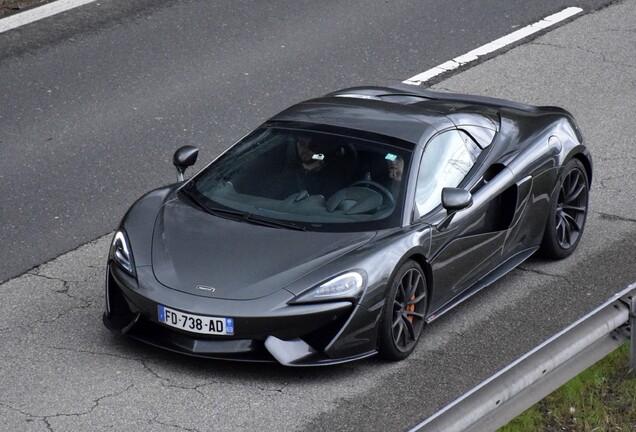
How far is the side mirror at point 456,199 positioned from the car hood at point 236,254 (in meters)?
0.52

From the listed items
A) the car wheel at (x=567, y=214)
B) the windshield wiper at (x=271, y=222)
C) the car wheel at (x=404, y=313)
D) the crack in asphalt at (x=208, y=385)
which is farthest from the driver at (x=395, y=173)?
the car wheel at (x=567, y=214)

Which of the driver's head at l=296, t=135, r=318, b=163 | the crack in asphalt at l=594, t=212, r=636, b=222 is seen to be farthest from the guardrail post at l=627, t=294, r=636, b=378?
the crack in asphalt at l=594, t=212, r=636, b=222

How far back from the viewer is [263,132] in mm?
7906

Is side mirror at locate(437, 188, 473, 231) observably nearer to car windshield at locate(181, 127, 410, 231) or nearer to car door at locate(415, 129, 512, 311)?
car door at locate(415, 129, 512, 311)

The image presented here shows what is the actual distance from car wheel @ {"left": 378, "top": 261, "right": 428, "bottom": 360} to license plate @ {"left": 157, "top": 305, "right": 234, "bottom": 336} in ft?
2.91

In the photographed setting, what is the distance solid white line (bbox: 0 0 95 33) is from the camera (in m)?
13.3

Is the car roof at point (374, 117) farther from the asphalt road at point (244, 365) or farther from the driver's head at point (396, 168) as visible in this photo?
the asphalt road at point (244, 365)

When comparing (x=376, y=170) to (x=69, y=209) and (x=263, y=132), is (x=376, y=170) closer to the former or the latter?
(x=263, y=132)

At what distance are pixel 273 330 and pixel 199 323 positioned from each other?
16.0 inches

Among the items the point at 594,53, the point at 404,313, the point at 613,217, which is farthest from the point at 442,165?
the point at 594,53

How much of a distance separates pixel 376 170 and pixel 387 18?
6740 millimetres

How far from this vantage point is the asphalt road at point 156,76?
9414mm

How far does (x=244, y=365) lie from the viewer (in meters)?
6.75

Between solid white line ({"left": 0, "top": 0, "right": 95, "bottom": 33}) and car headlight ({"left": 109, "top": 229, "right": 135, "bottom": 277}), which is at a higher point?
car headlight ({"left": 109, "top": 229, "right": 135, "bottom": 277})
